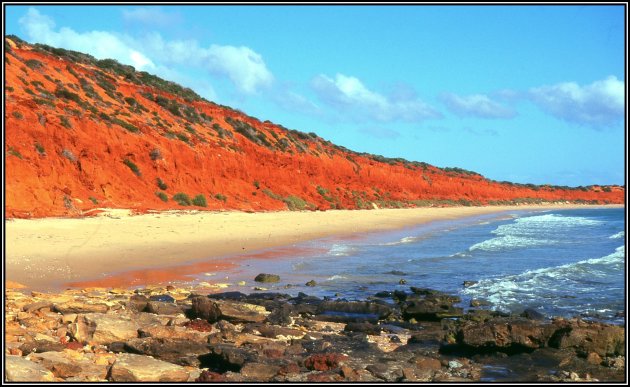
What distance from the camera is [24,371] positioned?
6.38 m

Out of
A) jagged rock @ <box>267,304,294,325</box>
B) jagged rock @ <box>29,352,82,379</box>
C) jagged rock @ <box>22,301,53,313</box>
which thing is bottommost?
jagged rock @ <box>267,304,294,325</box>

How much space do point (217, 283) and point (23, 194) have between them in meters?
15.4

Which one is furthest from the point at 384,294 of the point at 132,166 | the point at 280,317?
the point at 132,166

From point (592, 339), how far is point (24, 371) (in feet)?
24.4

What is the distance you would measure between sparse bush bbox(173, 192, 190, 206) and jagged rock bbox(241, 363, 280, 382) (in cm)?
2914

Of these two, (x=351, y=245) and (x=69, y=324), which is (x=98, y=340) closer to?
(x=69, y=324)

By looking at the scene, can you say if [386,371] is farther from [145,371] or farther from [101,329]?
[101,329]

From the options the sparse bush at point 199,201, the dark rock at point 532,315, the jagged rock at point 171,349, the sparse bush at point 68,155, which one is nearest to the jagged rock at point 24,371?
the jagged rock at point 171,349

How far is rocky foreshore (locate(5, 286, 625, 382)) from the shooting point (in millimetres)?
7184

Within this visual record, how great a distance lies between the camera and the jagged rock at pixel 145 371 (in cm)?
671

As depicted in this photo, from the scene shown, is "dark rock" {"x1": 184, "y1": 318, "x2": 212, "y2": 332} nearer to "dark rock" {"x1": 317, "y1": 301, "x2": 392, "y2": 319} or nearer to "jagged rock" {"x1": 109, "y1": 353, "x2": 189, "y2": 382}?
"jagged rock" {"x1": 109, "y1": 353, "x2": 189, "y2": 382}

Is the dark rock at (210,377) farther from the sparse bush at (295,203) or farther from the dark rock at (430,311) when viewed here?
the sparse bush at (295,203)

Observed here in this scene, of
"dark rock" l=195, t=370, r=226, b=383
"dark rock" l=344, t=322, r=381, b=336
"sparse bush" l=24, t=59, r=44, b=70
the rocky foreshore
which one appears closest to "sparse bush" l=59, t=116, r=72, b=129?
"sparse bush" l=24, t=59, r=44, b=70

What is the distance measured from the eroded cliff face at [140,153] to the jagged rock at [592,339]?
21.3 meters
